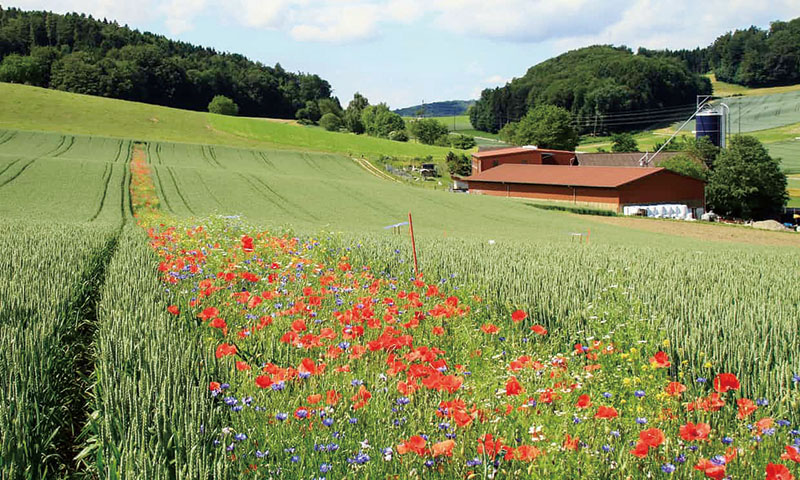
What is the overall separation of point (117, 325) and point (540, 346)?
3.66 metres

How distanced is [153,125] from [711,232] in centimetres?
7290

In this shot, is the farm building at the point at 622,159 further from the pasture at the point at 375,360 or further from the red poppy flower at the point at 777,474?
the red poppy flower at the point at 777,474

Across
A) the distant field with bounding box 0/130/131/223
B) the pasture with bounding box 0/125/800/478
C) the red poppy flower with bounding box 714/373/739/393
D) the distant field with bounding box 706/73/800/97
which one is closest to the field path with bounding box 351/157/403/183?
the distant field with bounding box 0/130/131/223

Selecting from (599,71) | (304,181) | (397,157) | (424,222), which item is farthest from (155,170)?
(599,71)

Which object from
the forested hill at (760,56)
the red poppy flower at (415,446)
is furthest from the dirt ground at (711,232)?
the forested hill at (760,56)

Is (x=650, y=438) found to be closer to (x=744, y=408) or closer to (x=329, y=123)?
(x=744, y=408)

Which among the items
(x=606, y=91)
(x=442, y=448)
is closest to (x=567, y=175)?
(x=442, y=448)

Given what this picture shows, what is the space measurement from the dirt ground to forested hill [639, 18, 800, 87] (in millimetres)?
126846

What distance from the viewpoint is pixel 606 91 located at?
138 metres

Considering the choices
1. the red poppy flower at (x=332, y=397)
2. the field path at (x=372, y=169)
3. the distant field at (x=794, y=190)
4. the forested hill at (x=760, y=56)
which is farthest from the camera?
the forested hill at (x=760, y=56)

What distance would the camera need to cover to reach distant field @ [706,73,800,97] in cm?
13575

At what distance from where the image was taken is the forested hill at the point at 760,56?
140 m

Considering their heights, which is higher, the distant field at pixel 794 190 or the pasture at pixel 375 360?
the pasture at pixel 375 360

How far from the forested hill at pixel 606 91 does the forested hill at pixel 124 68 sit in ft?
184
